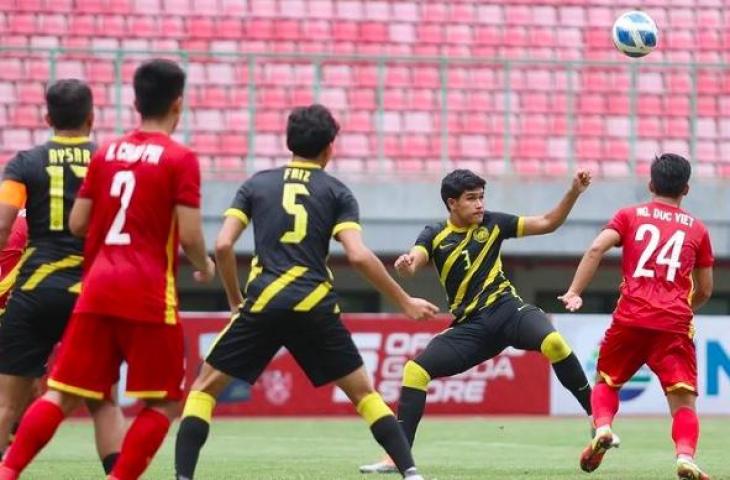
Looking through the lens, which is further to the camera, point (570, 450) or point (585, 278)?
point (570, 450)

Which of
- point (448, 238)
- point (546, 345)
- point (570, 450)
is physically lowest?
point (570, 450)

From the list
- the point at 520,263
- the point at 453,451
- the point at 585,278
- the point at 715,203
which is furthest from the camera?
the point at 520,263

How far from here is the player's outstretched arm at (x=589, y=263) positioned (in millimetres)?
9398

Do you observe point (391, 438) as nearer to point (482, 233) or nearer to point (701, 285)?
point (701, 285)

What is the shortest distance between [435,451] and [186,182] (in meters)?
6.23

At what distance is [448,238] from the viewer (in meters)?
10.5

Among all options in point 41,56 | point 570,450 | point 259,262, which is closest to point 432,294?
point 41,56

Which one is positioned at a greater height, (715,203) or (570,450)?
(715,203)

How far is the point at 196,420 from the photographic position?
7.91 meters

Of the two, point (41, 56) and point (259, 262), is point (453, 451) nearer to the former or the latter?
point (259, 262)

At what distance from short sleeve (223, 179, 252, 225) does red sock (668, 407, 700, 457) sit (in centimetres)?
284

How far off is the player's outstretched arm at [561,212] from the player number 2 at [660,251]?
19.4 inches

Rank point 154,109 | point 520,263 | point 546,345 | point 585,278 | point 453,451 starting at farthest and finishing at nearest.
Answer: point 520,263, point 453,451, point 546,345, point 585,278, point 154,109

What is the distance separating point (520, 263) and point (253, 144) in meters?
3.69
